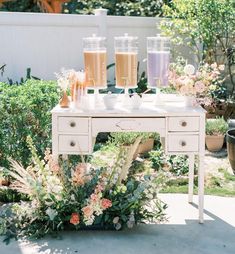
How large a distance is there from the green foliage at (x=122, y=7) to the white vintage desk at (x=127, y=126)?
5.47m

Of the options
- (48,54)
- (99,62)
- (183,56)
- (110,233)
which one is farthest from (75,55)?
(110,233)

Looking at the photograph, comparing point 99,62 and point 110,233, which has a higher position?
point 99,62

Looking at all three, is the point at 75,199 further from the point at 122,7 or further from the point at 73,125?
the point at 122,7

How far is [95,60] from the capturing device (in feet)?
12.3

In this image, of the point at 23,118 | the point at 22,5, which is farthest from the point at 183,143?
the point at 22,5

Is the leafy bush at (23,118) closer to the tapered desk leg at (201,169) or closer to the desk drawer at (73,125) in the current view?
the desk drawer at (73,125)

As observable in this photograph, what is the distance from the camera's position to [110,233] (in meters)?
3.73

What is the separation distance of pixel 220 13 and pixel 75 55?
2.13 m

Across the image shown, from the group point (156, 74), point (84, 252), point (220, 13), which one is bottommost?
point (84, 252)

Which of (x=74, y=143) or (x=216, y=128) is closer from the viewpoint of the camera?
(x=74, y=143)

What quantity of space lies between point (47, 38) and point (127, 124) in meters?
3.54

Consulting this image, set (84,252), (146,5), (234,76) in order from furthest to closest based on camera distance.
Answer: (146,5)
(234,76)
(84,252)

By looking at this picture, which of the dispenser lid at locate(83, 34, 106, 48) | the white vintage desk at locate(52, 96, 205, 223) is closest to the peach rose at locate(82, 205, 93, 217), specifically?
the white vintage desk at locate(52, 96, 205, 223)

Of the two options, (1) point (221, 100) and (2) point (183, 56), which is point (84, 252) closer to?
(1) point (221, 100)
